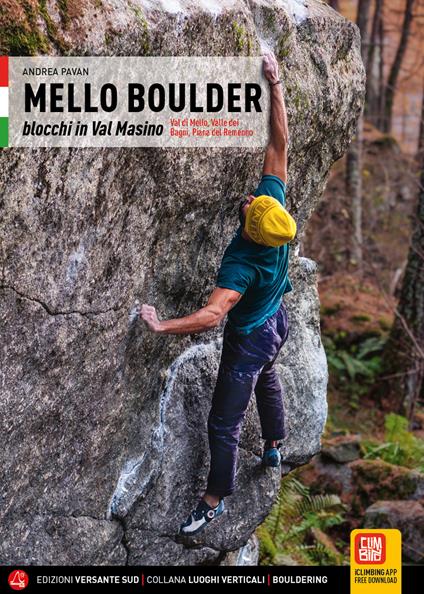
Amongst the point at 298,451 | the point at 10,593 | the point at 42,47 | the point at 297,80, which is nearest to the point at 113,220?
the point at 42,47

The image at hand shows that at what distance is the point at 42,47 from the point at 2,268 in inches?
50.0

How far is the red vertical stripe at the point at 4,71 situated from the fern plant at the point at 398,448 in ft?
28.1

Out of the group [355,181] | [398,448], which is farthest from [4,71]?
[355,181]

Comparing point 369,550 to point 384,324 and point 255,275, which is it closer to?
point 255,275

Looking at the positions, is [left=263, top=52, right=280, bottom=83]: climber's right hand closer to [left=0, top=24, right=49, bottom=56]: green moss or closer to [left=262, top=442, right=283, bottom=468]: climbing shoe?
[left=0, top=24, right=49, bottom=56]: green moss

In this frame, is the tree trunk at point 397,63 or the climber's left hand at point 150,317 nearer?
the climber's left hand at point 150,317

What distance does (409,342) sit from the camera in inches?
520

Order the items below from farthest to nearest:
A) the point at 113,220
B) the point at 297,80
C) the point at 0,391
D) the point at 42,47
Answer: the point at 297,80 < the point at 113,220 < the point at 0,391 < the point at 42,47

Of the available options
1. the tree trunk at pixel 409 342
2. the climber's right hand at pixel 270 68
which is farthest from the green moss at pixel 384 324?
the climber's right hand at pixel 270 68

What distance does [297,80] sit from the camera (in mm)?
6480

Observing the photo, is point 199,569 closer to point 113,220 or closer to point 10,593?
point 10,593

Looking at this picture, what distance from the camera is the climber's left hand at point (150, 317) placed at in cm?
561

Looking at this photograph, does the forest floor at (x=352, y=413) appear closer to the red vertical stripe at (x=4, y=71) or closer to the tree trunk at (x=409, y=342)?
the tree trunk at (x=409, y=342)

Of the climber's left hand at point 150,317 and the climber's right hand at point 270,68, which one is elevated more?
the climber's right hand at point 270,68
